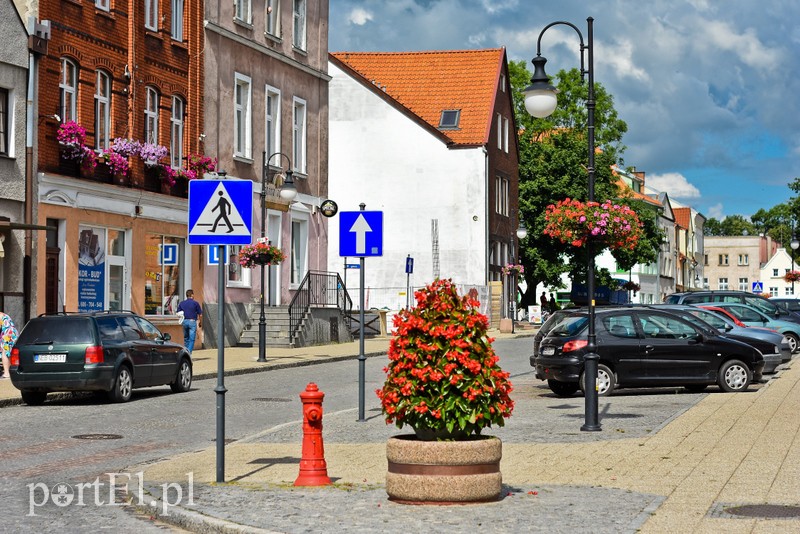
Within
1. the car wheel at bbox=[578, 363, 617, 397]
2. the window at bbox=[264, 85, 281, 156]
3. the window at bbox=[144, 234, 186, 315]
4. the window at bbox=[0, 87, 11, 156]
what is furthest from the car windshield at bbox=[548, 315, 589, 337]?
the window at bbox=[264, 85, 281, 156]

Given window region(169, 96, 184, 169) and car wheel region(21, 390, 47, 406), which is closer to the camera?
car wheel region(21, 390, 47, 406)

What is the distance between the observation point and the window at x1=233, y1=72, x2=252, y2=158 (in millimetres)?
38688

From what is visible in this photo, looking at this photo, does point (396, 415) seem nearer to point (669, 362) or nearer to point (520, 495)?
point (520, 495)

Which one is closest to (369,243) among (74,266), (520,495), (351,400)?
(351,400)

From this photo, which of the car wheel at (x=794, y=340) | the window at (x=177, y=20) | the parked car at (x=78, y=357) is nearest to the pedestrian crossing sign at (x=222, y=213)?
the parked car at (x=78, y=357)

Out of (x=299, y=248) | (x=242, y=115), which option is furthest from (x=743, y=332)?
(x=299, y=248)

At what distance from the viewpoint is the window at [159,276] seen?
3388 centimetres

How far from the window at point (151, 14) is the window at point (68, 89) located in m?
3.98

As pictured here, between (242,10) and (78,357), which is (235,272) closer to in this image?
(242,10)

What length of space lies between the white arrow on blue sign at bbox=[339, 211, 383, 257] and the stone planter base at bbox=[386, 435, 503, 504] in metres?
8.33

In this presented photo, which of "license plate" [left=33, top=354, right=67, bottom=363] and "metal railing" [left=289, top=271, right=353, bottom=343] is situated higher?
"metal railing" [left=289, top=271, right=353, bottom=343]

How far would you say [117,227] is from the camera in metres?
32.3

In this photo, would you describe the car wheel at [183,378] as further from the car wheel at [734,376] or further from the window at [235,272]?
the window at [235,272]

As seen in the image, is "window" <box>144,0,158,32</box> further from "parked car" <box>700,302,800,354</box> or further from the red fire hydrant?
the red fire hydrant
